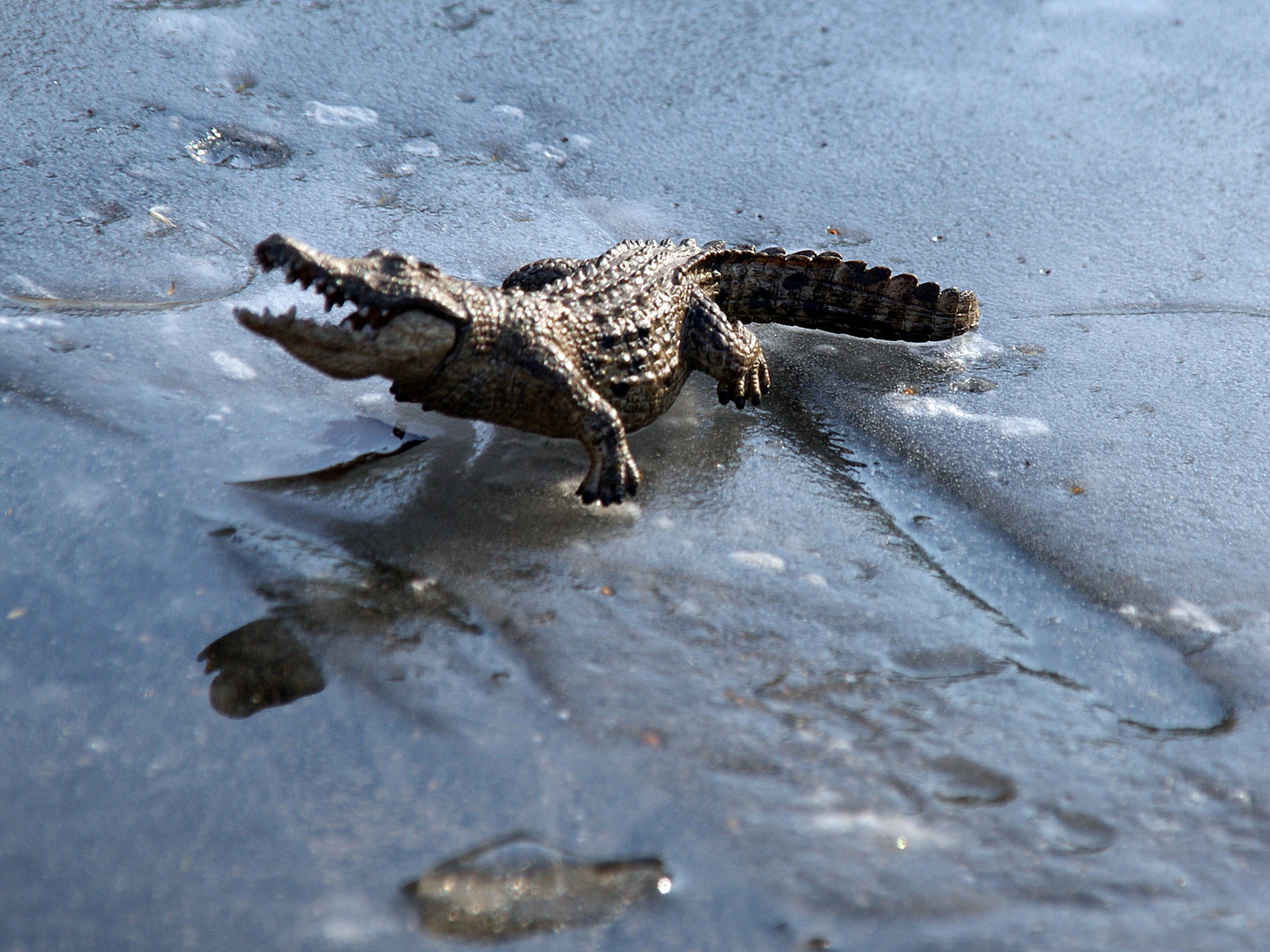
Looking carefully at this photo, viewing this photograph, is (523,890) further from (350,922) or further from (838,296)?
(838,296)

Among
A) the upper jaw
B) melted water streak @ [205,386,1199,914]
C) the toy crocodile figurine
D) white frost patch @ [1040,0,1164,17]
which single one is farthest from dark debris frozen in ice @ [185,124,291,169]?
white frost patch @ [1040,0,1164,17]

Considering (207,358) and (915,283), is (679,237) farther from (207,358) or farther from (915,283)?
(207,358)

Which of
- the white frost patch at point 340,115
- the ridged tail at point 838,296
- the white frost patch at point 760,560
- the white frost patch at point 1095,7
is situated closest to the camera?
the white frost patch at point 760,560

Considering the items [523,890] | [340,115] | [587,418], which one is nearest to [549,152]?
[340,115]

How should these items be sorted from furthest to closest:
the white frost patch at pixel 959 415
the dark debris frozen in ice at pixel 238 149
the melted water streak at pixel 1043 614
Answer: the dark debris frozen in ice at pixel 238 149 → the white frost patch at pixel 959 415 → the melted water streak at pixel 1043 614

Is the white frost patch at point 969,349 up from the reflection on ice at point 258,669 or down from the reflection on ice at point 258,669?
up

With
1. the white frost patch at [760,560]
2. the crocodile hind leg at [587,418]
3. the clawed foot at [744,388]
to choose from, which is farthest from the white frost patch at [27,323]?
the white frost patch at [760,560]

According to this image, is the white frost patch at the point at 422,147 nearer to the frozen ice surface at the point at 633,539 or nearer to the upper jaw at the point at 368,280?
the frozen ice surface at the point at 633,539

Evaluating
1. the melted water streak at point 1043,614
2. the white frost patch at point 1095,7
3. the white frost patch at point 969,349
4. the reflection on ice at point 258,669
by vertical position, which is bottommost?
the reflection on ice at point 258,669
